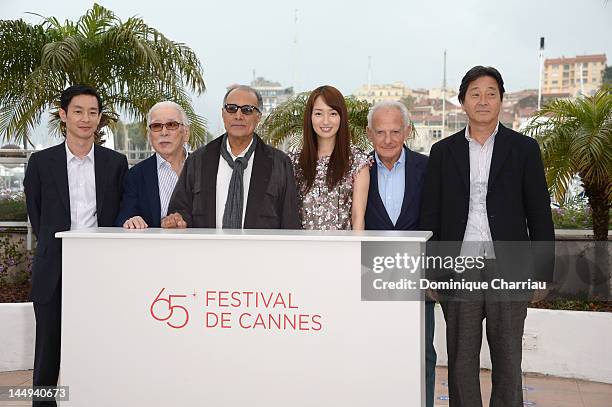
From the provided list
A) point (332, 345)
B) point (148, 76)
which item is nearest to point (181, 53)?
point (148, 76)

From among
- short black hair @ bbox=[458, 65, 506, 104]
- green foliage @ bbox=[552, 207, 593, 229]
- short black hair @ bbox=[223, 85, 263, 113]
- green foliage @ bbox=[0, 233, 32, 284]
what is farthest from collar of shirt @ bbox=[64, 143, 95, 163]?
green foliage @ bbox=[552, 207, 593, 229]

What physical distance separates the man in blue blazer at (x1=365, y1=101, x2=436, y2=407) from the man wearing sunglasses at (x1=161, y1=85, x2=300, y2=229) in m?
0.52

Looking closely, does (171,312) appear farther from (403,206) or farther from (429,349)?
(429,349)

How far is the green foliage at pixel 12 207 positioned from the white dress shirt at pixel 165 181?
13.5 ft

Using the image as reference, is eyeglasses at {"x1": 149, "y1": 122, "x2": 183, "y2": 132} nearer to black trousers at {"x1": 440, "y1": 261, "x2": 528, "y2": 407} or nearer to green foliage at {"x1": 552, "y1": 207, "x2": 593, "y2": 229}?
black trousers at {"x1": 440, "y1": 261, "x2": 528, "y2": 407}

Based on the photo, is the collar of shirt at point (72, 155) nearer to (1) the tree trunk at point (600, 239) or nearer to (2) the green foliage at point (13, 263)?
(2) the green foliage at point (13, 263)

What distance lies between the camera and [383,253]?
9.89 feet

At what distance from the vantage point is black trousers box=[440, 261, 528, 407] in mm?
3553

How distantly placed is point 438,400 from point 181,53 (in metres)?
4.85

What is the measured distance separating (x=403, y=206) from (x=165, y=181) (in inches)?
54.4

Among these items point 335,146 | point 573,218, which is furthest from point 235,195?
point 573,218

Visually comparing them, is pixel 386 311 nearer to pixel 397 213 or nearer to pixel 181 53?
pixel 397 213

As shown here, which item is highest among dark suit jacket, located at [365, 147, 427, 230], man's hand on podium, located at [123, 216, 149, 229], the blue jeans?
dark suit jacket, located at [365, 147, 427, 230]

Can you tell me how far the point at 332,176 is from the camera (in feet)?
12.6
